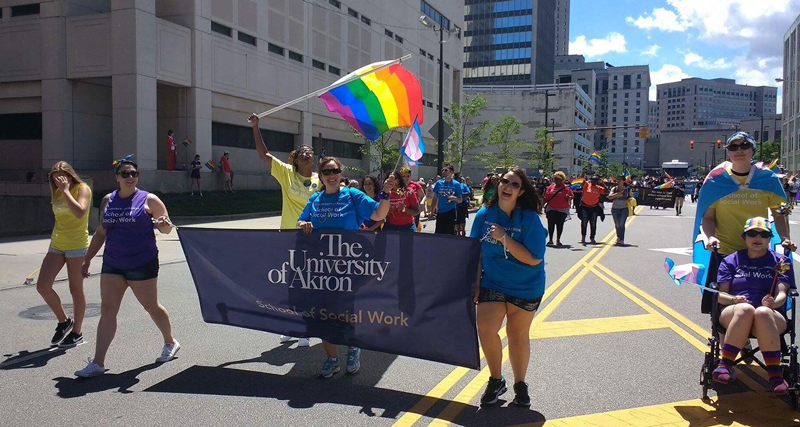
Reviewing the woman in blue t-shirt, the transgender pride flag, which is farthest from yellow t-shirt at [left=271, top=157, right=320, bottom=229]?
the transgender pride flag

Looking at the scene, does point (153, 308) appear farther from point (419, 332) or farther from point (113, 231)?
point (419, 332)

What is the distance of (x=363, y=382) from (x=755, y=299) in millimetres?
3144

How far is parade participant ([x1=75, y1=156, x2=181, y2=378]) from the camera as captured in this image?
217 inches

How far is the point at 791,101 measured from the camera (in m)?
89.5

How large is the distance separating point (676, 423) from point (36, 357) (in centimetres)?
555

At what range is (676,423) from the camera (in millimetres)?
4457

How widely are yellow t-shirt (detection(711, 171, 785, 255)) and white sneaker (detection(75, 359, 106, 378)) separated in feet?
17.6

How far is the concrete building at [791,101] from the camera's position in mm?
85250

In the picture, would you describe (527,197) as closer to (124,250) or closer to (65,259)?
(124,250)

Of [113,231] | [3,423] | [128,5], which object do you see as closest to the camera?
[3,423]

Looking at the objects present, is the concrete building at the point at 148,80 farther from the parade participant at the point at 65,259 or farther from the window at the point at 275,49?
the parade participant at the point at 65,259

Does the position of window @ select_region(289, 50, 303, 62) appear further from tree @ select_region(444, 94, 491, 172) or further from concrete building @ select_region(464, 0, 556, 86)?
concrete building @ select_region(464, 0, 556, 86)

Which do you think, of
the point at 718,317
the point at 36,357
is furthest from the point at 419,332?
the point at 36,357

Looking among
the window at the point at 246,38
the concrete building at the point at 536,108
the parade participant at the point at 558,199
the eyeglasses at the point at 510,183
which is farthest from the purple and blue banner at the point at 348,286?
the concrete building at the point at 536,108
